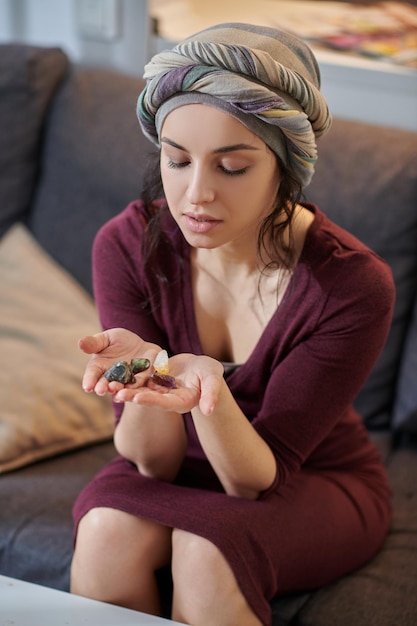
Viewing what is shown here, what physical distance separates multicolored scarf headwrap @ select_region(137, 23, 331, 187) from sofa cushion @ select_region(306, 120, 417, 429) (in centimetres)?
58

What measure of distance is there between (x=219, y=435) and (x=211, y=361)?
0.12m

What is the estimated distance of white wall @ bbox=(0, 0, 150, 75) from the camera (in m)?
2.15

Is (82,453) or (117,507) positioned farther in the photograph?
(82,453)

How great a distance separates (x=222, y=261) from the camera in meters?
1.32

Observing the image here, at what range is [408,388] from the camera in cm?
169

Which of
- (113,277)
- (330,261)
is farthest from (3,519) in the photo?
(330,261)

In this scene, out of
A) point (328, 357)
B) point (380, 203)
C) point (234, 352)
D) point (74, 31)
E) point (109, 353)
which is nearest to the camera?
point (109, 353)

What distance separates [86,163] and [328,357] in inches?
36.0

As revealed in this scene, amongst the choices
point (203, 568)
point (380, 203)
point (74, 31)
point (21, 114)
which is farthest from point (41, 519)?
point (74, 31)

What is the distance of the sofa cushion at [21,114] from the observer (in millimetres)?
2012

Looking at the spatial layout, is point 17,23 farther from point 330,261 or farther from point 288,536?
point 288,536

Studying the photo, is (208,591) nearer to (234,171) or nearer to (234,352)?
(234,352)

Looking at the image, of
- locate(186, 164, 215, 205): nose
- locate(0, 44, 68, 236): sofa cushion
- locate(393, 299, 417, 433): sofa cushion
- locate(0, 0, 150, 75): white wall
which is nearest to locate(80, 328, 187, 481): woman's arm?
locate(186, 164, 215, 205): nose

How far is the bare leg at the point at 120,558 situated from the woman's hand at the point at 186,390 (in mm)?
250
